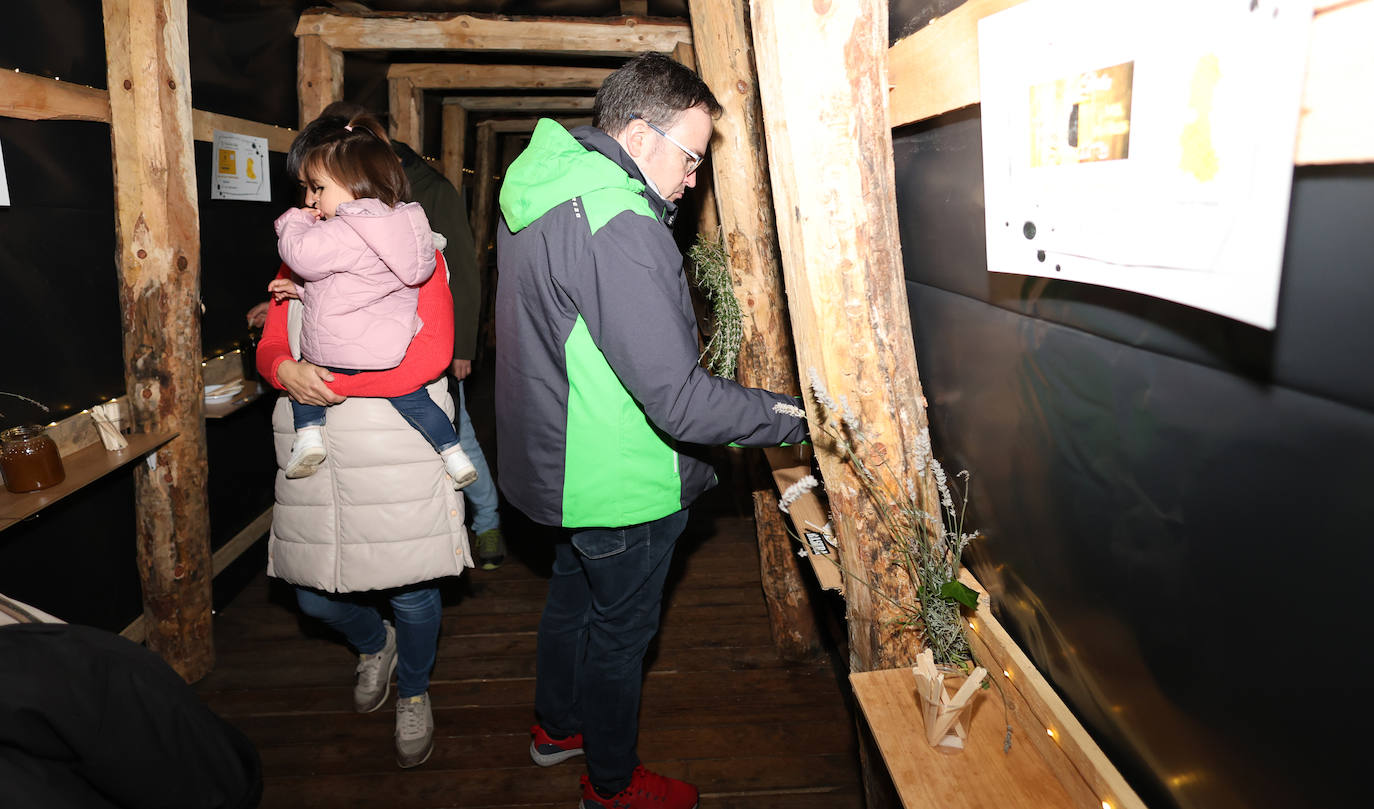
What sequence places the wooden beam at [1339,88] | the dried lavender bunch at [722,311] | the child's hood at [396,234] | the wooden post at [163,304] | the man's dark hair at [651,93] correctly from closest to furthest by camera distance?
the wooden beam at [1339,88]
the man's dark hair at [651,93]
the child's hood at [396,234]
the wooden post at [163,304]
the dried lavender bunch at [722,311]

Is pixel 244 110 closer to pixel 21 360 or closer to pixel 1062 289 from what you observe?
pixel 21 360

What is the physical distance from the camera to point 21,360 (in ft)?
7.16

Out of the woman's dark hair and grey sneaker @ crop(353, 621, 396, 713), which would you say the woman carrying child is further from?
grey sneaker @ crop(353, 621, 396, 713)

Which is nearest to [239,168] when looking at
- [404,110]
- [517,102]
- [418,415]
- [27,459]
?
[27,459]

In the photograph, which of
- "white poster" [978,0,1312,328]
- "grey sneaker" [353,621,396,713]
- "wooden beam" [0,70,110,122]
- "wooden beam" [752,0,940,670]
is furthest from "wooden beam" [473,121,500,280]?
"white poster" [978,0,1312,328]

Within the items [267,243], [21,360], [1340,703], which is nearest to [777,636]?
[1340,703]

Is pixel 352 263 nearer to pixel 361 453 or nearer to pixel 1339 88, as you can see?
pixel 361 453

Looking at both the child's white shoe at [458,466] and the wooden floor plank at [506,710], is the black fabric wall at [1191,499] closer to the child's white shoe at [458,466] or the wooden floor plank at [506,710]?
the wooden floor plank at [506,710]

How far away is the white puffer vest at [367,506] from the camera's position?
213 cm

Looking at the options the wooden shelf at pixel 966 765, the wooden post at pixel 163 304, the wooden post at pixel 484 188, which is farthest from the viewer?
the wooden post at pixel 484 188

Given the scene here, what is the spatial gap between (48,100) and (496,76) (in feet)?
11.7

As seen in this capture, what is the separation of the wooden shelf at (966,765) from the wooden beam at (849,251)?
20 centimetres

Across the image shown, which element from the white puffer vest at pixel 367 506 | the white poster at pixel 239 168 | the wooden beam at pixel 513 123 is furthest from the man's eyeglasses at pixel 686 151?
the wooden beam at pixel 513 123

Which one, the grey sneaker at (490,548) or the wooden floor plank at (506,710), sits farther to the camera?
the grey sneaker at (490,548)
